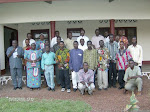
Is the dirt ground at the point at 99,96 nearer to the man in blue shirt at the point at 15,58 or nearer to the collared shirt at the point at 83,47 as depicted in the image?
the man in blue shirt at the point at 15,58

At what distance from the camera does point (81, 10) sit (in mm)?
8055

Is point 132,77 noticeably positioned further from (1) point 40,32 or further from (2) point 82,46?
(1) point 40,32

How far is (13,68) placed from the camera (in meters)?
6.71

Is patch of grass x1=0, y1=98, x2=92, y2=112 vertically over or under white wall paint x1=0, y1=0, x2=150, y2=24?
under

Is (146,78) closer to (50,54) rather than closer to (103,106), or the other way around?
(103,106)

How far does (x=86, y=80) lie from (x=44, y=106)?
1.68m

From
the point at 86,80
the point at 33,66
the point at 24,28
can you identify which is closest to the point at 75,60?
A: the point at 86,80

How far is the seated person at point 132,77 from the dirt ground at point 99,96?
0.27m

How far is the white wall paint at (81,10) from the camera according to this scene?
8.04 m

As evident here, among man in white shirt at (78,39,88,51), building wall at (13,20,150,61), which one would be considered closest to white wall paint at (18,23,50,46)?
building wall at (13,20,150,61)

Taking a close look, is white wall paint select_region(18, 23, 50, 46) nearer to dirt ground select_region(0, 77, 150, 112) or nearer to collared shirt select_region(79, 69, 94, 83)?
dirt ground select_region(0, 77, 150, 112)

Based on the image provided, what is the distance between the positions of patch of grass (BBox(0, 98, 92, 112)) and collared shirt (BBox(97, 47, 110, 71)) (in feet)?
5.85

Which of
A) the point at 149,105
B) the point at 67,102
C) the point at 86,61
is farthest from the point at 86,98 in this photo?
the point at 149,105

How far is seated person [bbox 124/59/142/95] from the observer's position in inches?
229
